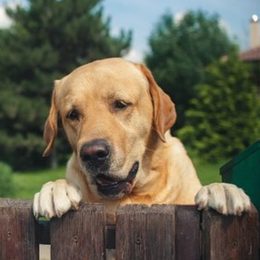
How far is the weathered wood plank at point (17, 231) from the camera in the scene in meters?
2.54

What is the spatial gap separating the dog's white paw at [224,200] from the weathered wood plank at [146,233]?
122 mm

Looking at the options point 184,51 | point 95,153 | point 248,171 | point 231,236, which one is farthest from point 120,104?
point 184,51

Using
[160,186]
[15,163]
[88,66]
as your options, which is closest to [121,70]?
[88,66]

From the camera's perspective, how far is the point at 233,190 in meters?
2.40

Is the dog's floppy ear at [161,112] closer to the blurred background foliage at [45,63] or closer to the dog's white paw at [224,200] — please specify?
the dog's white paw at [224,200]

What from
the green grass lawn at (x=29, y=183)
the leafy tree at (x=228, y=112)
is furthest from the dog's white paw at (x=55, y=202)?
the leafy tree at (x=228, y=112)

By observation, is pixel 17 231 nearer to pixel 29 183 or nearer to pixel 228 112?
pixel 29 183

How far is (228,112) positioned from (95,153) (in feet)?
55.6

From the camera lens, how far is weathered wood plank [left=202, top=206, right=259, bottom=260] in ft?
7.59

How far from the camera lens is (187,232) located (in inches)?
94.4

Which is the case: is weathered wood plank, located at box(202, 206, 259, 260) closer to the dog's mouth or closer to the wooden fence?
the wooden fence

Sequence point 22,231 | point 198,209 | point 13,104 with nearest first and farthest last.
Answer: point 198,209, point 22,231, point 13,104

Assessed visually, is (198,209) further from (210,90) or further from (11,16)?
(11,16)

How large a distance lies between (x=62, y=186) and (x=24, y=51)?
2633 cm
